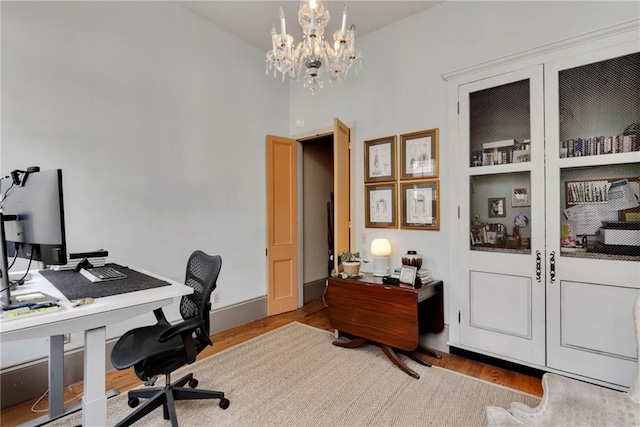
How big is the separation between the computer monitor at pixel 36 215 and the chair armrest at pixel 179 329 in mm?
569

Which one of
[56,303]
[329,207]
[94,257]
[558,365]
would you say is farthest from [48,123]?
[558,365]

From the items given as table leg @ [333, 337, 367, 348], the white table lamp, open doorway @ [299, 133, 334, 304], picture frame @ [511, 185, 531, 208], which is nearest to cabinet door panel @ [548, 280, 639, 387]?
picture frame @ [511, 185, 531, 208]

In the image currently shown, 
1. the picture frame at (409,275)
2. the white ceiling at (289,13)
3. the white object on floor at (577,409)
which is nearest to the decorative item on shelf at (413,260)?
the picture frame at (409,275)

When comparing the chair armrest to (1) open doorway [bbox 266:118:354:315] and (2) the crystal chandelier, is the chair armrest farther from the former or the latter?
(1) open doorway [bbox 266:118:354:315]

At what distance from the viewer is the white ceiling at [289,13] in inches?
110

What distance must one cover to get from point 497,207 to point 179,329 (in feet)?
8.19

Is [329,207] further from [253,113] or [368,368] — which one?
[368,368]

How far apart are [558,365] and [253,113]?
3.70m

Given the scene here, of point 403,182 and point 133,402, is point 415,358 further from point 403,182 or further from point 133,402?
point 133,402

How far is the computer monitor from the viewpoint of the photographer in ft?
4.20

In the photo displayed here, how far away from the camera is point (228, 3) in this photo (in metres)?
2.83

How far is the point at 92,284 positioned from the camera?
167 cm

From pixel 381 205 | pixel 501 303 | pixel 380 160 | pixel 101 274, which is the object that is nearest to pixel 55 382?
pixel 101 274

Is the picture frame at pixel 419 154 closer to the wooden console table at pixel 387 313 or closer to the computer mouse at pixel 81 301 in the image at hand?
the wooden console table at pixel 387 313
